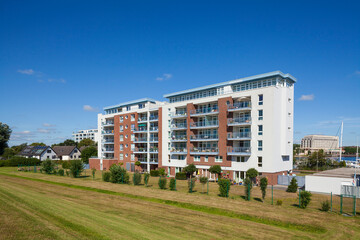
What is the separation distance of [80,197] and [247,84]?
30.4 meters

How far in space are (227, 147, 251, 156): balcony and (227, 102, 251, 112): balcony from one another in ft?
20.3

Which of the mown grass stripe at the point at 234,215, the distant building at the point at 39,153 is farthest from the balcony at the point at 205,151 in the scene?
the distant building at the point at 39,153

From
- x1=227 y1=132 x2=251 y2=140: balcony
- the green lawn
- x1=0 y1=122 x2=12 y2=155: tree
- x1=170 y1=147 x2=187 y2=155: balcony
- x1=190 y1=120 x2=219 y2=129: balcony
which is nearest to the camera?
the green lawn

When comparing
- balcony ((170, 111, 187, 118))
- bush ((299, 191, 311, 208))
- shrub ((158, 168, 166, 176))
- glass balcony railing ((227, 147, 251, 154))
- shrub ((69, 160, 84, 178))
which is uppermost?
balcony ((170, 111, 187, 118))

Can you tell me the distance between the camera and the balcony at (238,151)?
38.7 meters

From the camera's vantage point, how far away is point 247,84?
137 ft

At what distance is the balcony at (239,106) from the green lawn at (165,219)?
1676cm

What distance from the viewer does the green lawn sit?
47.6 ft

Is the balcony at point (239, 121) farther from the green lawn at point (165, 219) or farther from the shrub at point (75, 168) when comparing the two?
the shrub at point (75, 168)

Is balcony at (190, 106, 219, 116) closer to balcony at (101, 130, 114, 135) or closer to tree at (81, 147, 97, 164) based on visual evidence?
balcony at (101, 130, 114, 135)

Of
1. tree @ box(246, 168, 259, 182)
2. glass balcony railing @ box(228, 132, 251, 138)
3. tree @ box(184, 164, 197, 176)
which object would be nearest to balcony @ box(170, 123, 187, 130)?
tree @ box(184, 164, 197, 176)

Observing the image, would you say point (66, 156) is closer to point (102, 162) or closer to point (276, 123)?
point (102, 162)

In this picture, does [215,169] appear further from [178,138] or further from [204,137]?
[178,138]

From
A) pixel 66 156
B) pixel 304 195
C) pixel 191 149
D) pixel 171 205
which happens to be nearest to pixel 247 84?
pixel 191 149
